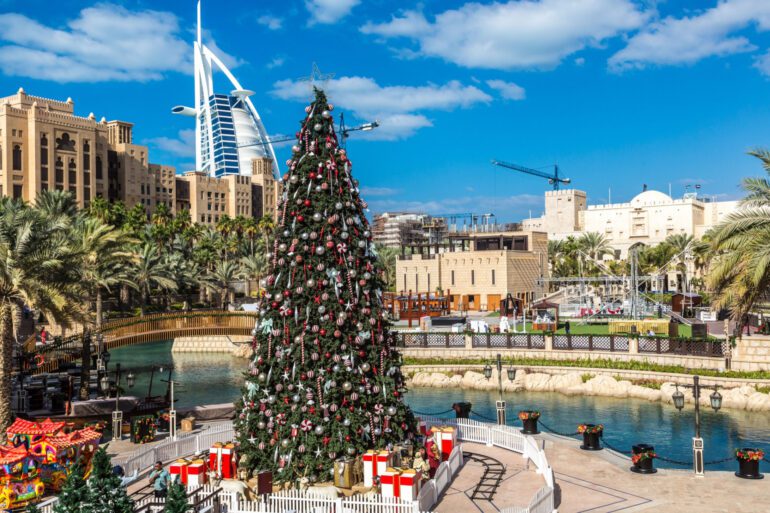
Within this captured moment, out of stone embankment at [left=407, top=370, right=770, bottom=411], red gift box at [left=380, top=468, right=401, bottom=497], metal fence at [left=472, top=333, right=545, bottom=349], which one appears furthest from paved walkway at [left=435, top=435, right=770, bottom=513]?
metal fence at [left=472, top=333, right=545, bottom=349]

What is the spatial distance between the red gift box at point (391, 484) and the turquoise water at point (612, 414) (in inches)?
475

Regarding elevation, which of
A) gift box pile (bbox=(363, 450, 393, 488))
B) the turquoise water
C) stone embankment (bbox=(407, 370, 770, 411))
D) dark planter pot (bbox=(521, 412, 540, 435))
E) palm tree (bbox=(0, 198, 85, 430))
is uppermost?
palm tree (bbox=(0, 198, 85, 430))

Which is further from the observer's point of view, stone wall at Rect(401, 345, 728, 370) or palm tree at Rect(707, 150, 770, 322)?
stone wall at Rect(401, 345, 728, 370)

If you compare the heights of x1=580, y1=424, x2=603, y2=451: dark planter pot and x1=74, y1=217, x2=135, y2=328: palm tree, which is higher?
x1=74, y1=217, x2=135, y2=328: palm tree

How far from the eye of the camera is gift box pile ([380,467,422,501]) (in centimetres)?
1469

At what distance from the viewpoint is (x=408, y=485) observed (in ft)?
48.2

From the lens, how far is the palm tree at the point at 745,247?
1016 inches

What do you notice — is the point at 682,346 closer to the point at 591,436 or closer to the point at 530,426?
the point at 530,426

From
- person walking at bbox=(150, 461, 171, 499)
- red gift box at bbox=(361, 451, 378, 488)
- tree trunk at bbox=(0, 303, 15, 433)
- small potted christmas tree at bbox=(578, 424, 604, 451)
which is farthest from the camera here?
small potted christmas tree at bbox=(578, 424, 604, 451)

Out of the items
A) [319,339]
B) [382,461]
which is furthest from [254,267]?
[382,461]

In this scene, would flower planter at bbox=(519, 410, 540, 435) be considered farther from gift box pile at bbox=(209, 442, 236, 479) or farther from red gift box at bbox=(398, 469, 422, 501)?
gift box pile at bbox=(209, 442, 236, 479)

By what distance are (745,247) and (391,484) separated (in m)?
18.8

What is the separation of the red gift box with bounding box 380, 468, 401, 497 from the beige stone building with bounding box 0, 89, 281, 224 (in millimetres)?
84222

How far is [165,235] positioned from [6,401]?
54230mm
